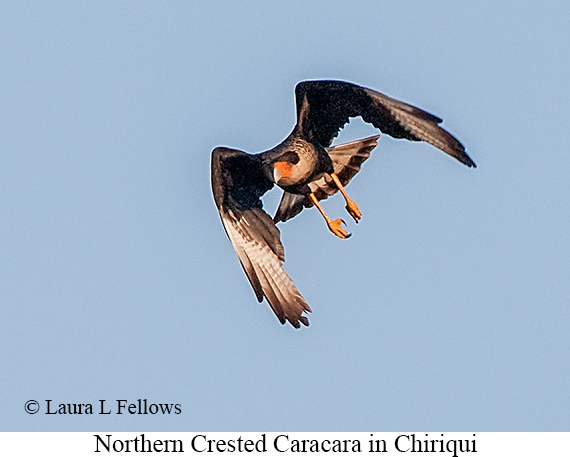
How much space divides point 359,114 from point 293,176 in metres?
0.80

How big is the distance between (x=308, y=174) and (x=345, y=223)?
0.57 m

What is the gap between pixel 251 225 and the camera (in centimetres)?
1139

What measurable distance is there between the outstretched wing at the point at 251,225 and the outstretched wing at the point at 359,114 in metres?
0.64

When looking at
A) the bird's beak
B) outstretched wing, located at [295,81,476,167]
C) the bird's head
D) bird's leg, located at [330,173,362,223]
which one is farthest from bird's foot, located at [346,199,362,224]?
the bird's beak

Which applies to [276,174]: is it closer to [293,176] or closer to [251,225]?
[293,176]

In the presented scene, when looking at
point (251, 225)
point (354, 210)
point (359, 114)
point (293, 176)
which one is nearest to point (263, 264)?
point (251, 225)

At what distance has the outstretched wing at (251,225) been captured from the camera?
10.9m

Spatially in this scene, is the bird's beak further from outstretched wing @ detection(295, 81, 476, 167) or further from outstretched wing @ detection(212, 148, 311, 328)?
outstretched wing @ detection(295, 81, 476, 167)

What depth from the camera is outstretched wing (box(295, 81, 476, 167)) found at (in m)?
9.73
